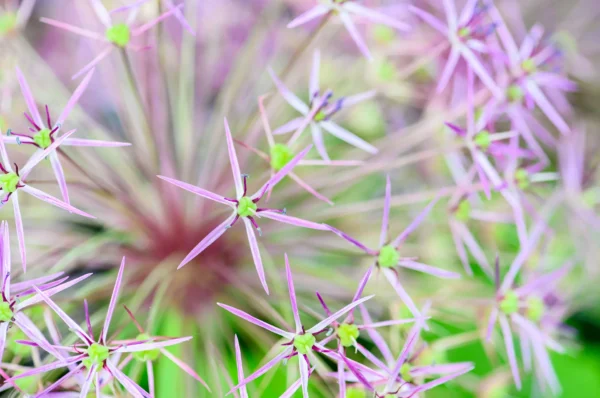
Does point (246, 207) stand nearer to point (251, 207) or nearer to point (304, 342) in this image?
point (251, 207)

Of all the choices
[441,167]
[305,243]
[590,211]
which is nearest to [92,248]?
[305,243]

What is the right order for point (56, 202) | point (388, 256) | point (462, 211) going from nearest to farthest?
1. point (56, 202)
2. point (388, 256)
3. point (462, 211)

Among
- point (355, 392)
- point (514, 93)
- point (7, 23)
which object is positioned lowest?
point (355, 392)

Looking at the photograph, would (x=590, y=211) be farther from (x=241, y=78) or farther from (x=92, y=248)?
(x=92, y=248)

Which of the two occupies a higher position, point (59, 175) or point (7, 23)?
point (7, 23)

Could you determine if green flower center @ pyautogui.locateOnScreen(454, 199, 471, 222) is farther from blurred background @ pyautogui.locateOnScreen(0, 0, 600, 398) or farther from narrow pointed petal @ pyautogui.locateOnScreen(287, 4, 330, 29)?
narrow pointed petal @ pyautogui.locateOnScreen(287, 4, 330, 29)

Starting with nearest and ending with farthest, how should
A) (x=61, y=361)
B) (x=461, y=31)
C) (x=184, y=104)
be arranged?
1. (x=61, y=361)
2. (x=461, y=31)
3. (x=184, y=104)

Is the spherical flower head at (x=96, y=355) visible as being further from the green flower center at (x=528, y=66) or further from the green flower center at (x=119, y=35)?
the green flower center at (x=528, y=66)

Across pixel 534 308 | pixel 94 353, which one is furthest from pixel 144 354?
pixel 534 308
